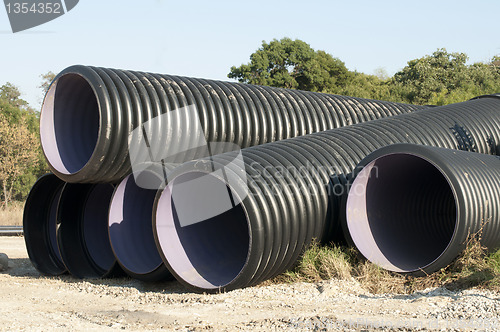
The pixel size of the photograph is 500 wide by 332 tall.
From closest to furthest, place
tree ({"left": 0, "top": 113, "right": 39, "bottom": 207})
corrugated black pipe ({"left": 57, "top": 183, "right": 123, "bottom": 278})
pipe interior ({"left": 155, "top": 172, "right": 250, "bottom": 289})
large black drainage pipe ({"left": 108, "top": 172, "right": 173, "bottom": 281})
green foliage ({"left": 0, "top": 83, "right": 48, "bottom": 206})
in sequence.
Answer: pipe interior ({"left": 155, "top": 172, "right": 250, "bottom": 289}) → large black drainage pipe ({"left": 108, "top": 172, "right": 173, "bottom": 281}) → corrugated black pipe ({"left": 57, "top": 183, "right": 123, "bottom": 278}) → tree ({"left": 0, "top": 113, "right": 39, "bottom": 207}) → green foliage ({"left": 0, "top": 83, "right": 48, "bottom": 206})

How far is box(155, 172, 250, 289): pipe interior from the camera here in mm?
6492

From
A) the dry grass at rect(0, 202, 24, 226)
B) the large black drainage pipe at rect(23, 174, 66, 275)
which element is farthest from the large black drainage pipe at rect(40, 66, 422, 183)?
the dry grass at rect(0, 202, 24, 226)

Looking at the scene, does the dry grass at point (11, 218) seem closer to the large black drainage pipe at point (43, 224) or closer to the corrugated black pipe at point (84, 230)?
the large black drainage pipe at point (43, 224)

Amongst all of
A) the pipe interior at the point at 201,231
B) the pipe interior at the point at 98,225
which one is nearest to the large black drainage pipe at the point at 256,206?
the pipe interior at the point at 201,231

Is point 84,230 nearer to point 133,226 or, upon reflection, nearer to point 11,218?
point 133,226

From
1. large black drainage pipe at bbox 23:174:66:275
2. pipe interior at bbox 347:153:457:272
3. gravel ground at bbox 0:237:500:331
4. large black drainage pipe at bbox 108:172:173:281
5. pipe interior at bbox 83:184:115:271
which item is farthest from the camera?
large black drainage pipe at bbox 23:174:66:275

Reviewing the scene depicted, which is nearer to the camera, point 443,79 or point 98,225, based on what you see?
point 98,225

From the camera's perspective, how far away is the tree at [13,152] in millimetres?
23953

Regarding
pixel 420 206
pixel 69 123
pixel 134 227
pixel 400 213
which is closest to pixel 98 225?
pixel 134 227

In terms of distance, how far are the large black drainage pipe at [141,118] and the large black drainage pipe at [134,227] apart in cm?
26

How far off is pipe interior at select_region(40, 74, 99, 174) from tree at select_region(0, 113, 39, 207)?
17.0 meters

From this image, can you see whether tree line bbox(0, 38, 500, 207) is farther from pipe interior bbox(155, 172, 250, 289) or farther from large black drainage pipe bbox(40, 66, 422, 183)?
pipe interior bbox(155, 172, 250, 289)

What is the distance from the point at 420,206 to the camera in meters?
8.02

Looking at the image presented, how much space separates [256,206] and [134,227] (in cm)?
258
